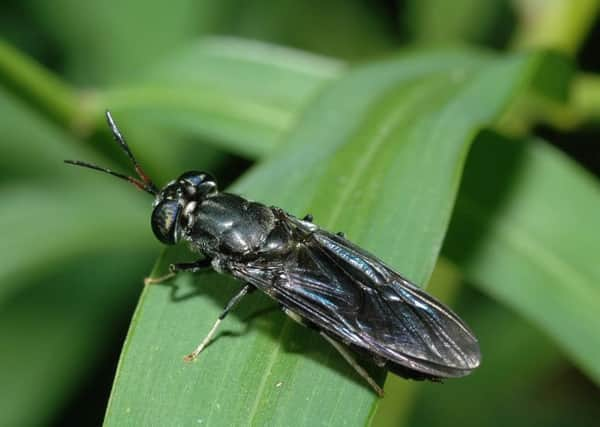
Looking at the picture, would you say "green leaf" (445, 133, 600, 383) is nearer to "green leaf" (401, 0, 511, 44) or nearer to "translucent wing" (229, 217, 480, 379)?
"translucent wing" (229, 217, 480, 379)

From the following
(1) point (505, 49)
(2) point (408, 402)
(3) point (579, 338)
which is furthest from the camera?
(1) point (505, 49)

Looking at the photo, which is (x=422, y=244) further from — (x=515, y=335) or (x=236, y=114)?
(x=515, y=335)

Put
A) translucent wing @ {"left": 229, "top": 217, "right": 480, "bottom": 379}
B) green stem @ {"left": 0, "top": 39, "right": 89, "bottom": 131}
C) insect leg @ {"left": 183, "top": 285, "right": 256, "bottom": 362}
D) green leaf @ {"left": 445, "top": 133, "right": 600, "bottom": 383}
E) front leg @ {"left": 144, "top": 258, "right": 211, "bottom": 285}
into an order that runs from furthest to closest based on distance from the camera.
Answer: green stem @ {"left": 0, "top": 39, "right": 89, "bottom": 131} → green leaf @ {"left": 445, "top": 133, "right": 600, "bottom": 383} → front leg @ {"left": 144, "top": 258, "right": 211, "bottom": 285} → translucent wing @ {"left": 229, "top": 217, "right": 480, "bottom": 379} → insect leg @ {"left": 183, "top": 285, "right": 256, "bottom": 362}

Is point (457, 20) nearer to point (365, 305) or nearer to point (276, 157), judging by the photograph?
point (276, 157)

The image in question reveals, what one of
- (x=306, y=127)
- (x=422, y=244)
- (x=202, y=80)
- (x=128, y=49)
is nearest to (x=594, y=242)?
(x=422, y=244)

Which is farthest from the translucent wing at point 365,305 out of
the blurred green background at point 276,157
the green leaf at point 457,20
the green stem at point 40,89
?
the green leaf at point 457,20

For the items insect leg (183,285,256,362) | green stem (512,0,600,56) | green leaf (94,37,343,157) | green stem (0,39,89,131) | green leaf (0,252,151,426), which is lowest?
green leaf (0,252,151,426)

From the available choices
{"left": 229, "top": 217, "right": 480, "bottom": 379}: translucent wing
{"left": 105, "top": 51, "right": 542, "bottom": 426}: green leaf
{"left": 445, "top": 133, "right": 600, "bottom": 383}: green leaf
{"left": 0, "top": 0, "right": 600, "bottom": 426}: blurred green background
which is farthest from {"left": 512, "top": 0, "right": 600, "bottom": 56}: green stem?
{"left": 229, "top": 217, "right": 480, "bottom": 379}: translucent wing
